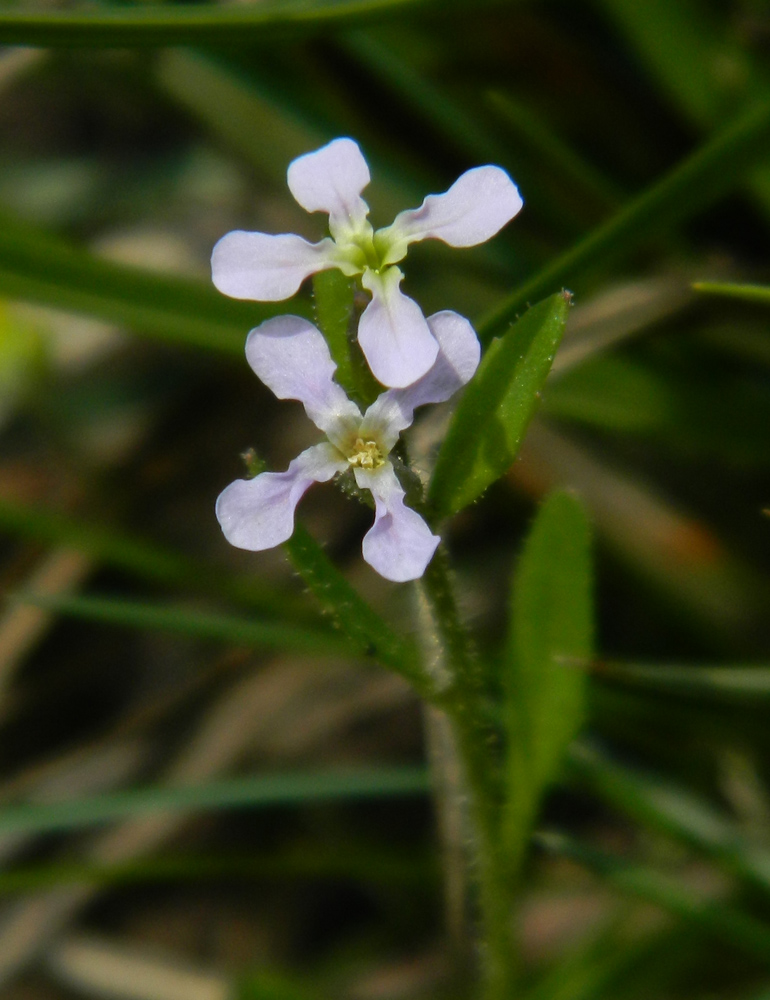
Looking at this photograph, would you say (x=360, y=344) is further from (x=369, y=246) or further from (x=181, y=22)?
(x=181, y=22)

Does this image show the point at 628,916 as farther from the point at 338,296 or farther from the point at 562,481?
the point at 338,296

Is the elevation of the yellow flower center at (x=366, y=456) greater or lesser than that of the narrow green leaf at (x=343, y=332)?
lesser

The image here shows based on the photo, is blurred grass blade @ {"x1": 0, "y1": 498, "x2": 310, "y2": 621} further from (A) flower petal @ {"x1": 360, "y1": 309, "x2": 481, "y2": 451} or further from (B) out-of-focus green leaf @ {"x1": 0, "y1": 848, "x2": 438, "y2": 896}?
(A) flower petal @ {"x1": 360, "y1": 309, "x2": 481, "y2": 451}

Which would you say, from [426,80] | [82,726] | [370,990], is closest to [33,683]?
[82,726]

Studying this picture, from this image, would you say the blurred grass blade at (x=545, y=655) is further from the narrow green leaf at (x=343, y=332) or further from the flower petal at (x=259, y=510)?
the flower petal at (x=259, y=510)

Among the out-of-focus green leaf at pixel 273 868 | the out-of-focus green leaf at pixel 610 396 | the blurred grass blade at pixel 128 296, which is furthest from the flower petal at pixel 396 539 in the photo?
the out-of-focus green leaf at pixel 273 868

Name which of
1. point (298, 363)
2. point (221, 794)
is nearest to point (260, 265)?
point (298, 363)
